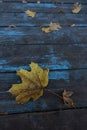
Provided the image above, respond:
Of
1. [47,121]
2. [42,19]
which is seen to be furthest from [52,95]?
[42,19]

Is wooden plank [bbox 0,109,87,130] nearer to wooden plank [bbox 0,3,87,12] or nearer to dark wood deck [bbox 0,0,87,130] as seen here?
dark wood deck [bbox 0,0,87,130]

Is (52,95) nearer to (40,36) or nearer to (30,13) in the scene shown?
(40,36)

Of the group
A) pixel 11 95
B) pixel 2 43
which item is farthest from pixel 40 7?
pixel 11 95

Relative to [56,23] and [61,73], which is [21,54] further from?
[56,23]

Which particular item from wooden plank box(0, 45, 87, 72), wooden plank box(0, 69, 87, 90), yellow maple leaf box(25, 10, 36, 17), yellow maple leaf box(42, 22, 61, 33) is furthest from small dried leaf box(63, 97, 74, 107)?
yellow maple leaf box(25, 10, 36, 17)

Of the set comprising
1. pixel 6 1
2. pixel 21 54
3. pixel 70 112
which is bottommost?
pixel 70 112

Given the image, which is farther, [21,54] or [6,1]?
[6,1]
